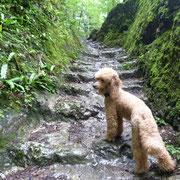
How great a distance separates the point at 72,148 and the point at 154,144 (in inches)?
58.7

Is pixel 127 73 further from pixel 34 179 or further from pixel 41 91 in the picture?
pixel 34 179

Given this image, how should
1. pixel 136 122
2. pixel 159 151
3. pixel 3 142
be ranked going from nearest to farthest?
pixel 159 151 < pixel 136 122 < pixel 3 142

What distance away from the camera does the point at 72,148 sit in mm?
2770

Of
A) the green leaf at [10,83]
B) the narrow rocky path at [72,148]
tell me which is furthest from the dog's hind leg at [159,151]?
the green leaf at [10,83]

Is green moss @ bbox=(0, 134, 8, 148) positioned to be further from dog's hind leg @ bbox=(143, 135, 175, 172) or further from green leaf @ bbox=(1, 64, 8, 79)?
dog's hind leg @ bbox=(143, 135, 175, 172)

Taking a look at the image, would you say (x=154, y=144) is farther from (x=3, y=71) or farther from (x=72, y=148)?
(x=3, y=71)

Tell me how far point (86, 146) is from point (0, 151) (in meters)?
1.44

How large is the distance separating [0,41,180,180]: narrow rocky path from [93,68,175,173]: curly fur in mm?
195

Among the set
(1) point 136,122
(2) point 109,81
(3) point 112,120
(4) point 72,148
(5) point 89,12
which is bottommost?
(4) point 72,148

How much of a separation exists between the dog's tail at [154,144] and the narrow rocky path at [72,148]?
0.16m

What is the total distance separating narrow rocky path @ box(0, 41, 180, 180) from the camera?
7.57 ft

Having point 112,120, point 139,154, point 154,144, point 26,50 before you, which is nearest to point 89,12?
point 26,50

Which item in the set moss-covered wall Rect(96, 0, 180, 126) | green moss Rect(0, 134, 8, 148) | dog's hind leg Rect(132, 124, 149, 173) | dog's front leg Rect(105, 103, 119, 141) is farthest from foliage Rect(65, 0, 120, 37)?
dog's hind leg Rect(132, 124, 149, 173)

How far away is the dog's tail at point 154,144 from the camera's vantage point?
1822 millimetres
